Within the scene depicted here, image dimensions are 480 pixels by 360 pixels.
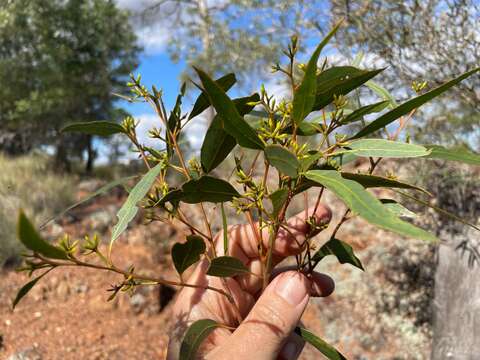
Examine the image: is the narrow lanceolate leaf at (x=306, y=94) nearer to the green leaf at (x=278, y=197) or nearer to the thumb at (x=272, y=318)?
the green leaf at (x=278, y=197)

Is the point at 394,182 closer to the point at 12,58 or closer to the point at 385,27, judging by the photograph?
the point at 385,27

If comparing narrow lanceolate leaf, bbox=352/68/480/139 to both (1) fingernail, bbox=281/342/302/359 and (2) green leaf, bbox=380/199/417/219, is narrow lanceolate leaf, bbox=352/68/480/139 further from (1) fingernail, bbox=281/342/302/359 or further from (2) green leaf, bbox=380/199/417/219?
(1) fingernail, bbox=281/342/302/359

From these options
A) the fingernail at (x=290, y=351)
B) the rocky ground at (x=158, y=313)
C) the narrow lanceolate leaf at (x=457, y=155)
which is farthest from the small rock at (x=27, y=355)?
the narrow lanceolate leaf at (x=457, y=155)

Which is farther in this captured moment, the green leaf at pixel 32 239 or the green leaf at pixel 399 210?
the green leaf at pixel 399 210

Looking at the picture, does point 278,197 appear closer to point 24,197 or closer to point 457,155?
point 457,155

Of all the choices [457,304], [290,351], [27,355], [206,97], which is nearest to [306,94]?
[206,97]

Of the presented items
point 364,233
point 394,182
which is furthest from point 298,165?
point 364,233
